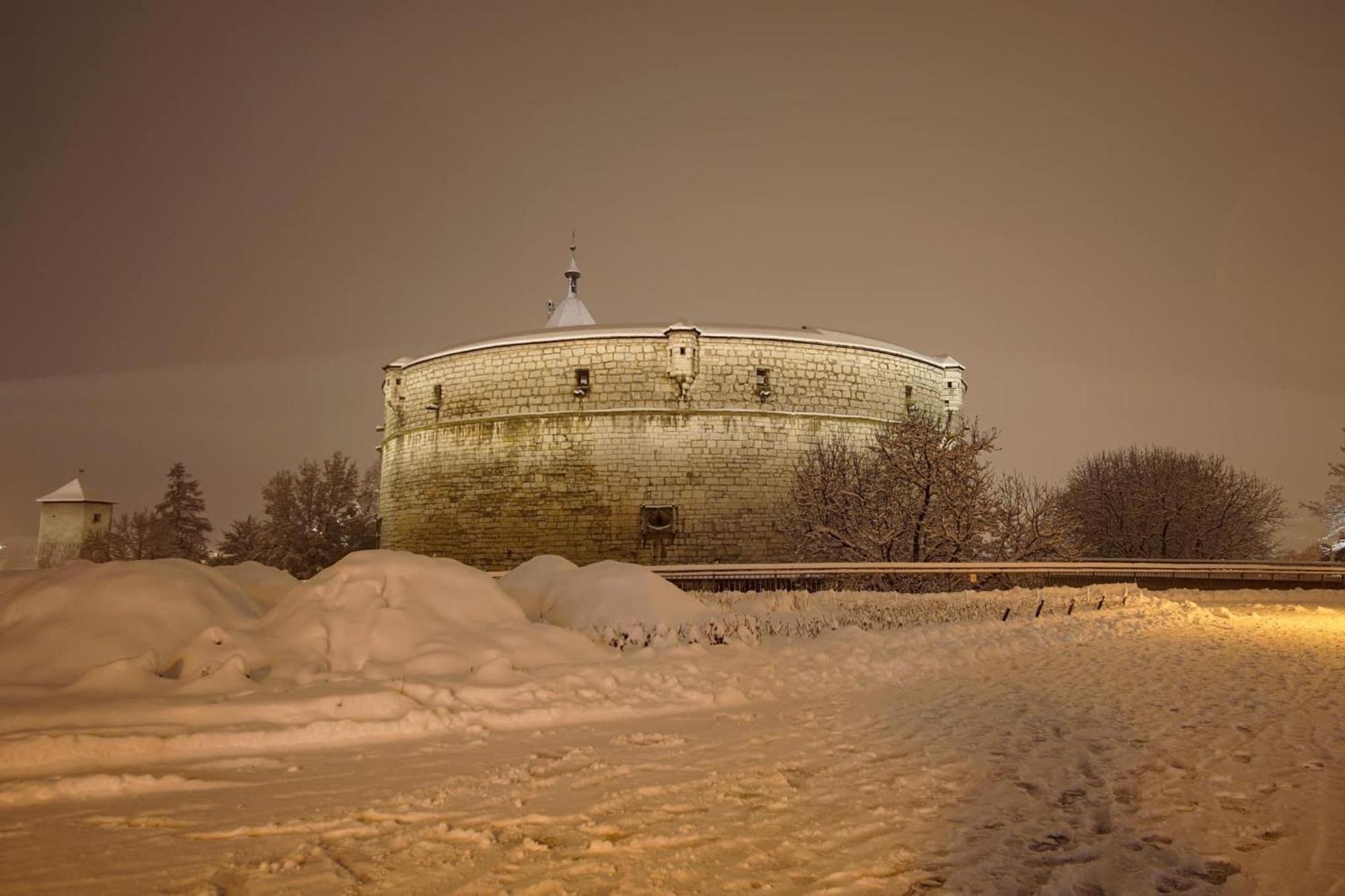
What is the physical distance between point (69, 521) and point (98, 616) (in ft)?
199

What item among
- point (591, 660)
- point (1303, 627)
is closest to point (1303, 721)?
point (591, 660)

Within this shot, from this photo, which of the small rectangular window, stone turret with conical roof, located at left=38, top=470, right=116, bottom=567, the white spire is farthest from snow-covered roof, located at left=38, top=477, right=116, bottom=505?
the small rectangular window

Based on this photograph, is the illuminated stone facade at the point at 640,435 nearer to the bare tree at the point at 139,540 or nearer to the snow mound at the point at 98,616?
the snow mound at the point at 98,616

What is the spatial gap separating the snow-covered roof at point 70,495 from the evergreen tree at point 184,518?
1212 centimetres

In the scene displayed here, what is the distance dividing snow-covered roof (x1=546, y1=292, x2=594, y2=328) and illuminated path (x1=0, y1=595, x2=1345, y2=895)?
37061mm

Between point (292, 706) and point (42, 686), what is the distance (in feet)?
5.88

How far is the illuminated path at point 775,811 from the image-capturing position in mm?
3133

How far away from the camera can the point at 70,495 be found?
5603 centimetres

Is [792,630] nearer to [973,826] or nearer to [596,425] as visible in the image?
[973,826]

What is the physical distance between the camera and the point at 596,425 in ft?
82.1

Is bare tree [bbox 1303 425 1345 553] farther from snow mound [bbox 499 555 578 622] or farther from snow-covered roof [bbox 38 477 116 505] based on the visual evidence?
snow-covered roof [bbox 38 477 116 505]

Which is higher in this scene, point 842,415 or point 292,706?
point 842,415

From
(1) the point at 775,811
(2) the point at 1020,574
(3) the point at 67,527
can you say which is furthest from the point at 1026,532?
(3) the point at 67,527

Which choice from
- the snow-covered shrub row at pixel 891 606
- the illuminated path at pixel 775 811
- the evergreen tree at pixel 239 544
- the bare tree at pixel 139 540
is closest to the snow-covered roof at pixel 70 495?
the bare tree at pixel 139 540
